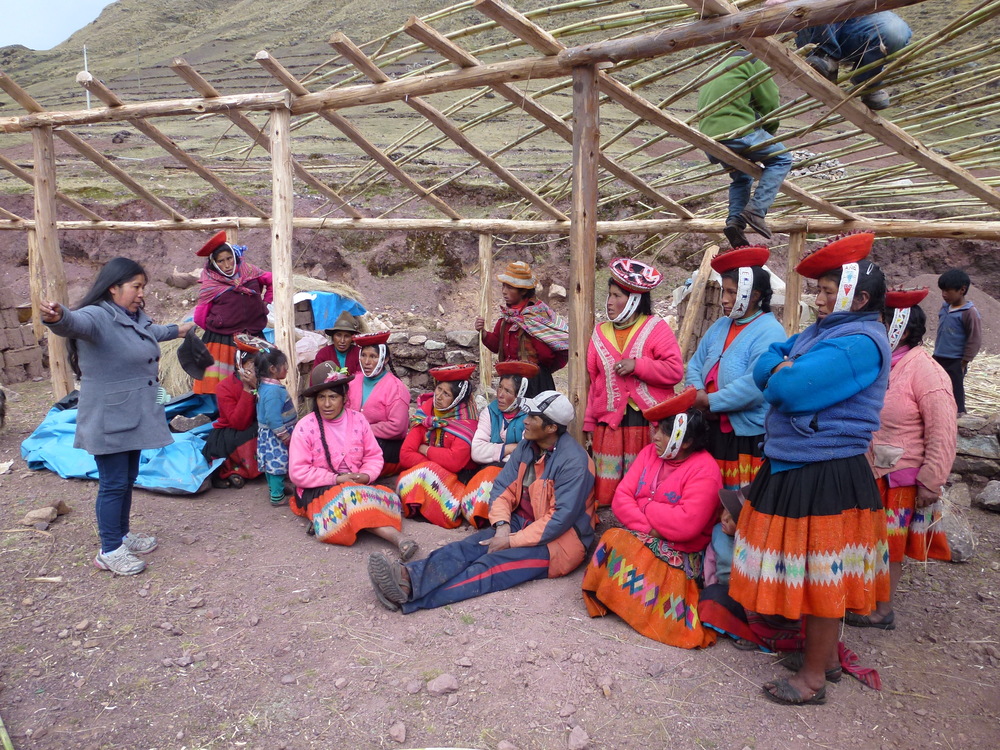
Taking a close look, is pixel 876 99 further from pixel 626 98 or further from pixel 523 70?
pixel 523 70

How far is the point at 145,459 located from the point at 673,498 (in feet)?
13.6

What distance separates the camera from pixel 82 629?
11.2 ft

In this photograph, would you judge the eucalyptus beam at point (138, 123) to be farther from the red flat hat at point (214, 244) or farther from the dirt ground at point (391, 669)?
the dirt ground at point (391, 669)

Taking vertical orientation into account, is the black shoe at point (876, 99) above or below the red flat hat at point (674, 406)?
above

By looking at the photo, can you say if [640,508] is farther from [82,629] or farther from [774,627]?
[82,629]

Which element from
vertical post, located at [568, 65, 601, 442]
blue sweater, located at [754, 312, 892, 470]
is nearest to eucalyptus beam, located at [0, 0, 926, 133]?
vertical post, located at [568, 65, 601, 442]

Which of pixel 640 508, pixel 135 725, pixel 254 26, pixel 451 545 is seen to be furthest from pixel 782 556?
pixel 254 26

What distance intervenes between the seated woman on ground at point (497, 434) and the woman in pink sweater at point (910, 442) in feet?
7.08

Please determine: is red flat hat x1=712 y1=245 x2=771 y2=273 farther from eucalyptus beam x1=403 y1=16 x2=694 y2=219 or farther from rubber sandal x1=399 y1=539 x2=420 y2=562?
rubber sandal x1=399 y1=539 x2=420 y2=562

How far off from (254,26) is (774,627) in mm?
46672

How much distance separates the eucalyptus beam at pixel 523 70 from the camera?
10.9ft

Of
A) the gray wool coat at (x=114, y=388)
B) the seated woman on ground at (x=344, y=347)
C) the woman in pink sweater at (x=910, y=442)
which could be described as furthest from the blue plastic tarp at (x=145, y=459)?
the woman in pink sweater at (x=910, y=442)

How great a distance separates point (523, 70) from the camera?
4371 millimetres

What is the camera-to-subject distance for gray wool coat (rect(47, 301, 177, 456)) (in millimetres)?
3766
